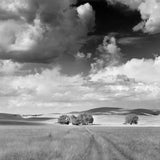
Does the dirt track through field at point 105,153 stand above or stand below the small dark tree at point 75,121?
below

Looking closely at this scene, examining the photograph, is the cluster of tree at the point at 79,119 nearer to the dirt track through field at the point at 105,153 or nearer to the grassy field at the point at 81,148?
the grassy field at the point at 81,148

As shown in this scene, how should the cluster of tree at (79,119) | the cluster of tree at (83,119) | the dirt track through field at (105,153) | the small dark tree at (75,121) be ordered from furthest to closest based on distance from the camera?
the cluster of tree at (83,119), the cluster of tree at (79,119), the small dark tree at (75,121), the dirt track through field at (105,153)

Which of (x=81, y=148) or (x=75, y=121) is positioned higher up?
(x=75, y=121)

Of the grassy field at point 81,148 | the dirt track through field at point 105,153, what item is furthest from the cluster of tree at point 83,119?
the dirt track through field at point 105,153

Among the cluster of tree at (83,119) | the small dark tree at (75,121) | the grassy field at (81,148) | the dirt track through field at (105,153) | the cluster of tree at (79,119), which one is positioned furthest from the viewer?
the cluster of tree at (83,119)

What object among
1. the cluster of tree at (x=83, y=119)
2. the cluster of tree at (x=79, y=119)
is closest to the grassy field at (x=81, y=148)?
the cluster of tree at (x=79, y=119)

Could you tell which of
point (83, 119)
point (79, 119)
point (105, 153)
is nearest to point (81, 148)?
point (105, 153)

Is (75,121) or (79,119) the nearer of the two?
(75,121)

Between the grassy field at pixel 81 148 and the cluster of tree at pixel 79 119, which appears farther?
the cluster of tree at pixel 79 119

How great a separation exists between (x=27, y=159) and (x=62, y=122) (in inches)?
6605

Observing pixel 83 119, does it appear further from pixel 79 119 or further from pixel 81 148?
pixel 81 148

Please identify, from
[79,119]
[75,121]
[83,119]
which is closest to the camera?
[75,121]

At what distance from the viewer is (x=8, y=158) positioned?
63.0 ft

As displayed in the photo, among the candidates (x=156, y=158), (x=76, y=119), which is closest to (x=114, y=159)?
(x=156, y=158)
